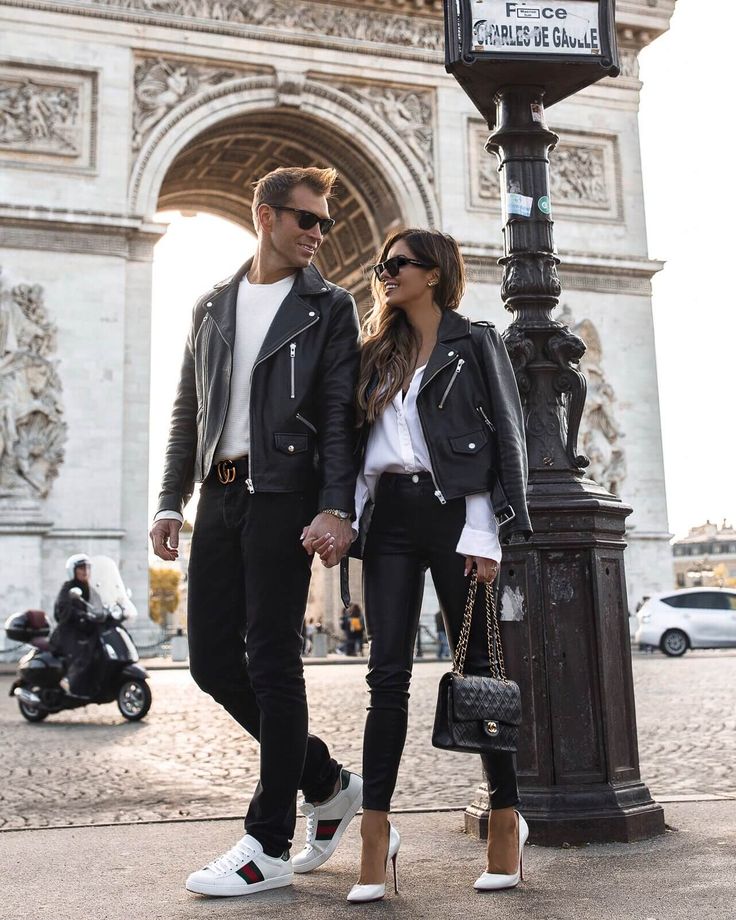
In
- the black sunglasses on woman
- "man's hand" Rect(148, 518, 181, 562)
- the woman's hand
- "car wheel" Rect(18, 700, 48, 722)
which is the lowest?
"car wheel" Rect(18, 700, 48, 722)

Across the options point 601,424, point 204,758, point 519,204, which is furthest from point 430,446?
point 601,424

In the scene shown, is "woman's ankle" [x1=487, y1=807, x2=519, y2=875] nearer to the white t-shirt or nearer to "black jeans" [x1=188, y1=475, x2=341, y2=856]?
"black jeans" [x1=188, y1=475, x2=341, y2=856]

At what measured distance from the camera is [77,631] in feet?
33.6

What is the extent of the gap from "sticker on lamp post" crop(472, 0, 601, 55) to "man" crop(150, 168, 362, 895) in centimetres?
122

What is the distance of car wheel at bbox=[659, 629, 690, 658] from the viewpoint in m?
21.0

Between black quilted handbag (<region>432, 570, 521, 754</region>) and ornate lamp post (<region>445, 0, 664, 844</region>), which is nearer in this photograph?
black quilted handbag (<region>432, 570, 521, 754</region>)

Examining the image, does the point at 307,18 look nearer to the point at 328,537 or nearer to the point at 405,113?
the point at 405,113

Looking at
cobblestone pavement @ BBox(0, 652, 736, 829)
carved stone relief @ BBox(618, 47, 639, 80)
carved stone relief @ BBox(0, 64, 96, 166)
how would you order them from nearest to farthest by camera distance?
cobblestone pavement @ BBox(0, 652, 736, 829), carved stone relief @ BBox(0, 64, 96, 166), carved stone relief @ BBox(618, 47, 639, 80)

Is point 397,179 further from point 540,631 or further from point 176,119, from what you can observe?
point 540,631

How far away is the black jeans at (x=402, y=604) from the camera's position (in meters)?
3.24

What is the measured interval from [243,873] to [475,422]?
138 centimetres

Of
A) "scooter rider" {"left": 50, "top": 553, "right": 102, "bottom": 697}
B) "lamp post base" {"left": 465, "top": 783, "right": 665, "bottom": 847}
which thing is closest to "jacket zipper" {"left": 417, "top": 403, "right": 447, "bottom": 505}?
"lamp post base" {"left": 465, "top": 783, "right": 665, "bottom": 847}

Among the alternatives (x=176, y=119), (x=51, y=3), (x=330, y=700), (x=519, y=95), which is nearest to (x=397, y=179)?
(x=176, y=119)

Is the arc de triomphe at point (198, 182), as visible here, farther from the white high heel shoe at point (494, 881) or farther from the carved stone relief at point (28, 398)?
the white high heel shoe at point (494, 881)
